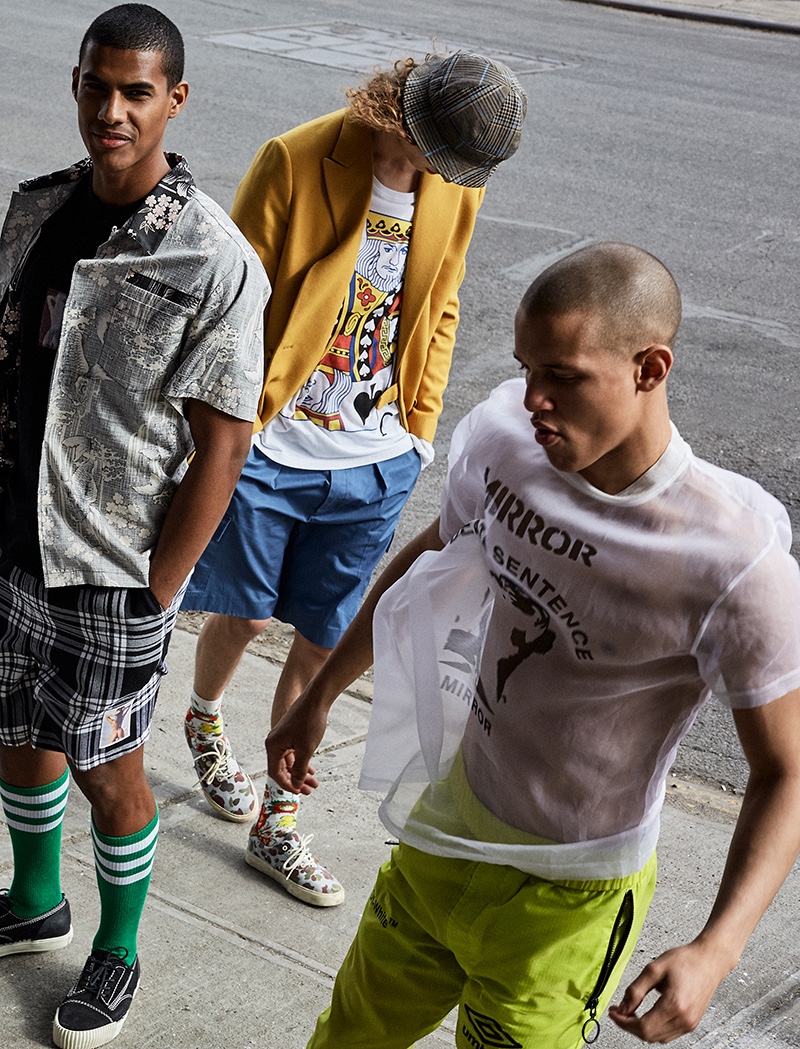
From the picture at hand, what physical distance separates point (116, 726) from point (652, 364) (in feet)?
4.65

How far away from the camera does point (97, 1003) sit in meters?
2.81

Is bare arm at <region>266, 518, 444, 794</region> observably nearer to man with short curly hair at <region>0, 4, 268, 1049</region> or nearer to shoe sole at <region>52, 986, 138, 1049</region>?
man with short curly hair at <region>0, 4, 268, 1049</region>

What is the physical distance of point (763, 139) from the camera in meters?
12.5

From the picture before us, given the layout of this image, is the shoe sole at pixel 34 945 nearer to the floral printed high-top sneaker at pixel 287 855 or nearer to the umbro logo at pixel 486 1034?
the floral printed high-top sneaker at pixel 287 855

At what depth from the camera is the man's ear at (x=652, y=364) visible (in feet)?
6.19

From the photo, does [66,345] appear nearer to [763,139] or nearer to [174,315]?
[174,315]

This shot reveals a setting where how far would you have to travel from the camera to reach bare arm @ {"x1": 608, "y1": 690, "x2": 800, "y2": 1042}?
5.79 feet

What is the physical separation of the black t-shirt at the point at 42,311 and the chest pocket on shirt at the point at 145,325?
12 cm

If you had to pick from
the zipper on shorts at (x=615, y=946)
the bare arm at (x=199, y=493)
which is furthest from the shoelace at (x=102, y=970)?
the zipper on shorts at (x=615, y=946)

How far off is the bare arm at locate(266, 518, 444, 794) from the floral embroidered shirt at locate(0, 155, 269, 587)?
1.42 feet

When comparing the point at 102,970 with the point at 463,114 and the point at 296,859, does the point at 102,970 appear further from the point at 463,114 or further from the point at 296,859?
the point at 463,114

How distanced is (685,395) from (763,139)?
6377 mm

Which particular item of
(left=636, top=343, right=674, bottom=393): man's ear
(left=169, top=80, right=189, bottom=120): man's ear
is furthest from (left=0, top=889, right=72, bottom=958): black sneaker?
(left=636, top=343, right=674, bottom=393): man's ear

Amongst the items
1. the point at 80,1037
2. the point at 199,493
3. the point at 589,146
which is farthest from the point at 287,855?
the point at 589,146
